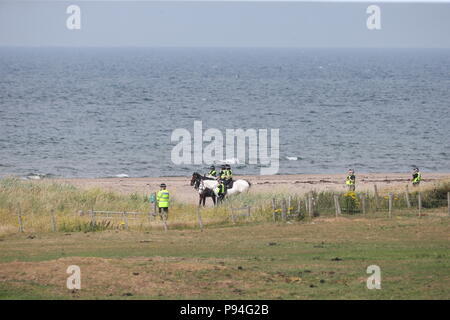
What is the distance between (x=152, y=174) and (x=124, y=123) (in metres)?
38.2

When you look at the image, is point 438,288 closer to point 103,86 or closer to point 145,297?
point 145,297

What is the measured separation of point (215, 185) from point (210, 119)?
66.4m

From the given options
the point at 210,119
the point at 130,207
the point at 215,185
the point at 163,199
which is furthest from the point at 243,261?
the point at 210,119

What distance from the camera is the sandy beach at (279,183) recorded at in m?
47.8

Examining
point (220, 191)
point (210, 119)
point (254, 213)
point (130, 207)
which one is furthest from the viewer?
point (210, 119)

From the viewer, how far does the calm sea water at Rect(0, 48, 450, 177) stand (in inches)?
2721

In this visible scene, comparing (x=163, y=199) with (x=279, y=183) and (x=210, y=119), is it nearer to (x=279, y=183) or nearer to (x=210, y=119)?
(x=279, y=183)

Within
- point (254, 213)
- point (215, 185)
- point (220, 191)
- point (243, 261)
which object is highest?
point (215, 185)

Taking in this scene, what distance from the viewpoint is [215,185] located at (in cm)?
3891

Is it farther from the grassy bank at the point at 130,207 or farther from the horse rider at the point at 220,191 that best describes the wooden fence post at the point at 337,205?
the horse rider at the point at 220,191

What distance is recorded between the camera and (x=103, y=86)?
153 m

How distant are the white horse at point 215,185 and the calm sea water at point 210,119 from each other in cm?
2045

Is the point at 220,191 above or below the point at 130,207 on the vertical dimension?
above

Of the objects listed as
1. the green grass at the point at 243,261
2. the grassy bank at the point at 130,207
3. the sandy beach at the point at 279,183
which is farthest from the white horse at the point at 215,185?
the green grass at the point at 243,261
